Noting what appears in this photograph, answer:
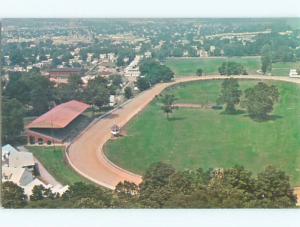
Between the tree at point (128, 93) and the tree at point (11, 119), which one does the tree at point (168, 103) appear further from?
the tree at point (11, 119)

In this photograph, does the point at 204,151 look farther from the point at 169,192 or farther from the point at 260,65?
the point at 260,65

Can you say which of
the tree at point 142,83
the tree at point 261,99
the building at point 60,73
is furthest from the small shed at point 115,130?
the tree at point 261,99

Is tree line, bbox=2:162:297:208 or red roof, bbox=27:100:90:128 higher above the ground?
red roof, bbox=27:100:90:128

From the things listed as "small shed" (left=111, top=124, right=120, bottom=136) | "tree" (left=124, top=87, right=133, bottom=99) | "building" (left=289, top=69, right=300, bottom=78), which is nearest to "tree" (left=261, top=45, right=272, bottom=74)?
"building" (left=289, top=69, right=300, bottom=78)

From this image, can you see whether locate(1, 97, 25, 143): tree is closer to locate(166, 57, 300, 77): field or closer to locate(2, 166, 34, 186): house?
locate(2, 166, 34, 186): house

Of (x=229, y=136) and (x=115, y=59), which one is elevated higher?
(x=115, y=59)
